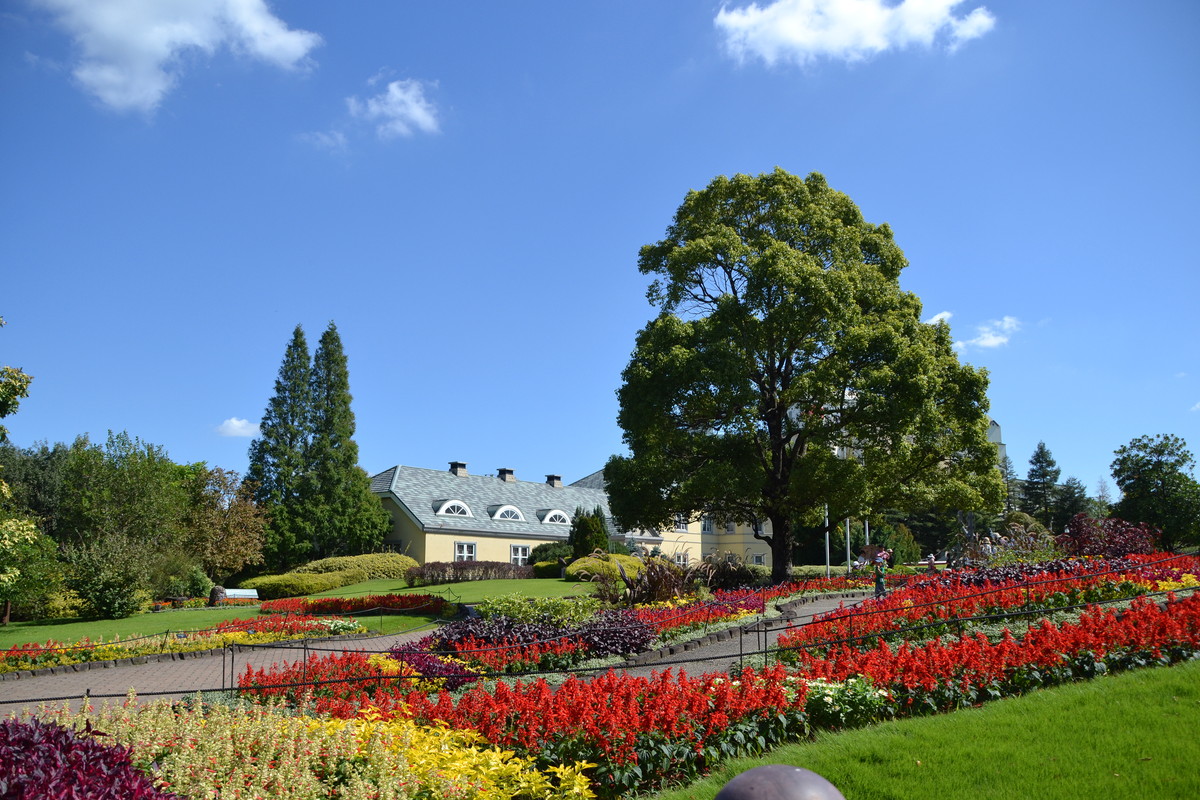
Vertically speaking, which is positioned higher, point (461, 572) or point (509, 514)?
point (509, 514)

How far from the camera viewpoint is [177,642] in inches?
598

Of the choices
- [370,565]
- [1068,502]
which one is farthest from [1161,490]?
[370,565]

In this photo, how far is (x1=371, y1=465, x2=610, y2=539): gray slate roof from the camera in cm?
3859

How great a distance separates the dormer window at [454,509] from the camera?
38938 millimetres

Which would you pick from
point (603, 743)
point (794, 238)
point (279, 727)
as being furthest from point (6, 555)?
point (794, 238)

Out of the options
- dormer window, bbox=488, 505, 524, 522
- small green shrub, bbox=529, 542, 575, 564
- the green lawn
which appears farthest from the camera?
dormer window, bbox=488, 505, 524, 522

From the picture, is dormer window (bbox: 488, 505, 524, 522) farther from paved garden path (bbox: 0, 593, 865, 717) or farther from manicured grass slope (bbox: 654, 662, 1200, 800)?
manicured grass slope (bbox: 654, 662, 1200, 800)

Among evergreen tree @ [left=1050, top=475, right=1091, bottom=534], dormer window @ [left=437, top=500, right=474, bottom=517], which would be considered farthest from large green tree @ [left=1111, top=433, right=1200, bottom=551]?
dormer window @ [left=437, top=500, right=474, bottom=517]

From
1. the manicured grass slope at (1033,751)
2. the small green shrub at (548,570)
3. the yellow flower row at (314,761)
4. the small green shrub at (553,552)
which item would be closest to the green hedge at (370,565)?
the small green shrub at (548,570)

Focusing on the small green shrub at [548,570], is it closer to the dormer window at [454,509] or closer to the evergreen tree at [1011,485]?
the dormer window at [454,509]

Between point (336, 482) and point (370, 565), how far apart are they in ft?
24.4

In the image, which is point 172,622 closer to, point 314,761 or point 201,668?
point 201,668

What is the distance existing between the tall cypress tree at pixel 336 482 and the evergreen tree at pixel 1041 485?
41.7 m

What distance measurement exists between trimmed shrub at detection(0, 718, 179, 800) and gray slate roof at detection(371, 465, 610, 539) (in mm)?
→ 33136
